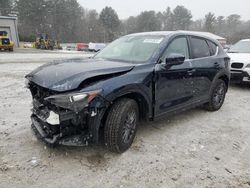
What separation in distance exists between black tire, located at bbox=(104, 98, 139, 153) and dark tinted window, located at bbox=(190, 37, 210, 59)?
1931 mm

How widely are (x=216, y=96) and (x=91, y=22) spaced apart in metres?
68.0

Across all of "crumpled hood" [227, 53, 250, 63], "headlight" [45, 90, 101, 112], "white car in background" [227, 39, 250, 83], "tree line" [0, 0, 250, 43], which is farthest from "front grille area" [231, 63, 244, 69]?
"tree line" [0, 0, 250, 43]

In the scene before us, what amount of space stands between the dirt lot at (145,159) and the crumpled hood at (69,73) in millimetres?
1019

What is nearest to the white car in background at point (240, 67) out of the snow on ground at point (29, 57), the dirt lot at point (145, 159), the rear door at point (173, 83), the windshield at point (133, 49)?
the dirt lot at point (145, 159)

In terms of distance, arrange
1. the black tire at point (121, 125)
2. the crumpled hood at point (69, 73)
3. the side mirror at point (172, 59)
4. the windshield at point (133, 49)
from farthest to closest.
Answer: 1. the windshield at point (133, 49)
2. the side mirror at point (172, 59)
3. the black tire at point (121, 125)
4. the crumpled hood at point (69, 73)

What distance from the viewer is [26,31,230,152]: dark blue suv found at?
285 centimetres

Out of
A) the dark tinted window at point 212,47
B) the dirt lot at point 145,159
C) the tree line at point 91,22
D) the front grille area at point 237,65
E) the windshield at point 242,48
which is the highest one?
the tree line at point 91,22

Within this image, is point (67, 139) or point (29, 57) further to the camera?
point (29, 57)

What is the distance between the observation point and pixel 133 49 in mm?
4105

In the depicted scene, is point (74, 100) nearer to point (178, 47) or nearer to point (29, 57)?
point (178, 47)

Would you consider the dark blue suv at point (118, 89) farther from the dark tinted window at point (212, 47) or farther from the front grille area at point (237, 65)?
the front grille area at point (237, 65)

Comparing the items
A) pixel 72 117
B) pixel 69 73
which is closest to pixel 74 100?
pixel 72 117

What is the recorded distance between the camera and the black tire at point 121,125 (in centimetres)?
310

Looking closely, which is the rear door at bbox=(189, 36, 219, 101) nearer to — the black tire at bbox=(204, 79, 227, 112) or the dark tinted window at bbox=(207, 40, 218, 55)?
the dark tinted window at bbox=(207, 40, 218, 55)
